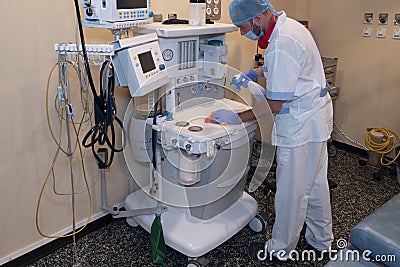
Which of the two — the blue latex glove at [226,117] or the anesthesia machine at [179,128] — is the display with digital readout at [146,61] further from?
the blue latex glove at [226,117]

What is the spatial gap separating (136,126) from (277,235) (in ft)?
3.41

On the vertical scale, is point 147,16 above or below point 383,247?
above

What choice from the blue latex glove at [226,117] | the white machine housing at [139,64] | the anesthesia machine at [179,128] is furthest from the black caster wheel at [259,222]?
the white machine housing at [139,64]

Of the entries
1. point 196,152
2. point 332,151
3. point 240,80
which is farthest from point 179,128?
point 332,151

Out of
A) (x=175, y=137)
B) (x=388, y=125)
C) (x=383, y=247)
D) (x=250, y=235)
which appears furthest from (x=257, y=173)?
(x=388, y=125)

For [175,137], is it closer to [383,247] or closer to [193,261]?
[193,261]

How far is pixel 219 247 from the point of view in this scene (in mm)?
2348

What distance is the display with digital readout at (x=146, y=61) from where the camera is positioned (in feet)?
5.83

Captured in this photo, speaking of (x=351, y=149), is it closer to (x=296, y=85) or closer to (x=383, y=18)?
(x=383, y=18)

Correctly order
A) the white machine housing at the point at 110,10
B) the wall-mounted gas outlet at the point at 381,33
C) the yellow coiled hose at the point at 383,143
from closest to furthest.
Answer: the white machine housing at the point at 110,10 → the yellow coiled hose at the point at 383,143 → the wall-mounted gas outlet at the point at 381,33

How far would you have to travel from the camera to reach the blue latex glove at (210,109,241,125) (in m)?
2.08

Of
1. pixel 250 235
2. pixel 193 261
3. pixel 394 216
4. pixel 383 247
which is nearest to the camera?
pixel 383 247

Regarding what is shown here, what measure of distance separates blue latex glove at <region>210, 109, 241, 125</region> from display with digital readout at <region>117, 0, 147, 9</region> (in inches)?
26.7

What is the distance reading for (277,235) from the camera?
2.24 meters
